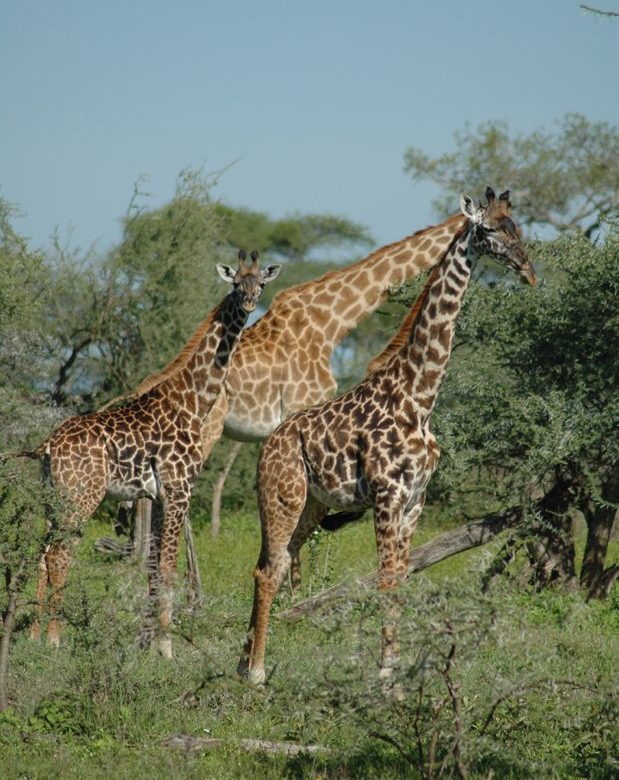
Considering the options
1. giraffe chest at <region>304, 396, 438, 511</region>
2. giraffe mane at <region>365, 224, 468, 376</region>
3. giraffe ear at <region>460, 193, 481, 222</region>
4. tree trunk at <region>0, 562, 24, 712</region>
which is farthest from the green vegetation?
giraffe ear at <region>460, 193, 481, 222</region>

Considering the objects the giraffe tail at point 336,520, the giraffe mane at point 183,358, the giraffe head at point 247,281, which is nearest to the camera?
the giraffe tail at point 336,520

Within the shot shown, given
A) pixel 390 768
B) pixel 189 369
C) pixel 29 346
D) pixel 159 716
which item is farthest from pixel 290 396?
pixel 29 346

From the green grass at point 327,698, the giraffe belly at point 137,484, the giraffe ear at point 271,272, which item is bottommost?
the green grass at point 327,698

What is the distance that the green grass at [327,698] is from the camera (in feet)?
22.4

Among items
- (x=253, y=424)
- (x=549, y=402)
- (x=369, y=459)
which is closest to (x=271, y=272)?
(x=253, y=424)

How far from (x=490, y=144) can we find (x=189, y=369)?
93.0 feet

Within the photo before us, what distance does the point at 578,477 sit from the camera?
12.7 m

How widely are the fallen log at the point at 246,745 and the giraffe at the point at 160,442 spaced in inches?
120

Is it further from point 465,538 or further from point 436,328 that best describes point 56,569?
point 436,328

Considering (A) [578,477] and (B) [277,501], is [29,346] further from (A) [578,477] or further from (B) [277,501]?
(B) [277,501]

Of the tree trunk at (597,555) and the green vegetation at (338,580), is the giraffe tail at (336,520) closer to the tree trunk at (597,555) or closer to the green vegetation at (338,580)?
the green vegetation at (338,580)

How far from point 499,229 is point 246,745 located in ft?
12.8

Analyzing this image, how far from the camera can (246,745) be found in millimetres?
7727

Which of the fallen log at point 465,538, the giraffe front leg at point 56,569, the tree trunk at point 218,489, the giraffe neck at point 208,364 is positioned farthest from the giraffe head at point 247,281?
the tree trunk at point 218,489
